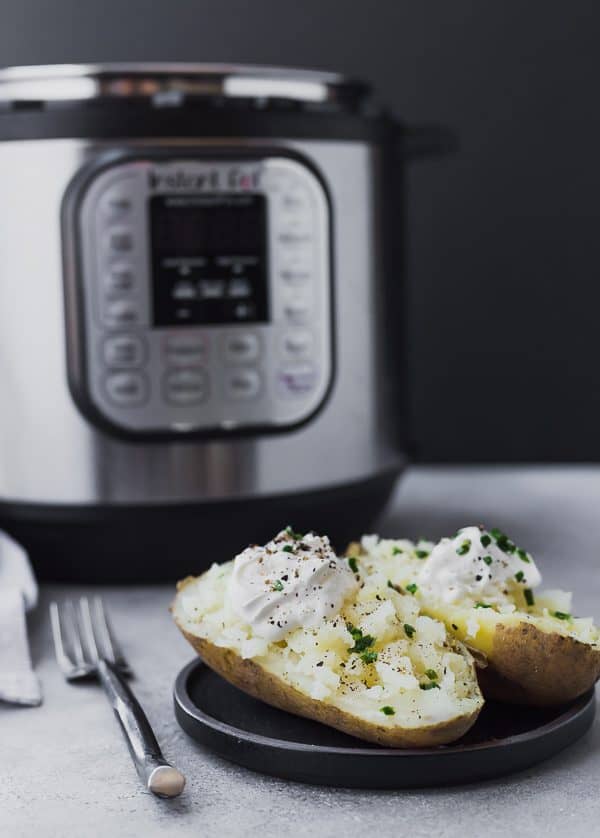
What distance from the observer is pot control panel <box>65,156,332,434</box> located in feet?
3.91

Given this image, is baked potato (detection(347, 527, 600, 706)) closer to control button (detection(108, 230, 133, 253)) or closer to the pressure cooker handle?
control button (detection(108, 230, 133, 253))

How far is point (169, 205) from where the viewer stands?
1193mm

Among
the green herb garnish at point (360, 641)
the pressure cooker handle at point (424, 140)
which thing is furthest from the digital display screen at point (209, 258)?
the green herb garnish at point (360, 641)

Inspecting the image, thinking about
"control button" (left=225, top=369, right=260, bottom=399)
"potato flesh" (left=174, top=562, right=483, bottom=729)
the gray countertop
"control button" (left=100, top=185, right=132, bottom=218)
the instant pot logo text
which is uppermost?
the instant pot logo text

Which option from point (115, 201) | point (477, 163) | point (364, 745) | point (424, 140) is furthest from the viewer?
point (477, 163)

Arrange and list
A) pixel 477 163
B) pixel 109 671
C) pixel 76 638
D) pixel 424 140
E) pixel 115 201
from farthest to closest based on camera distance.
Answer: pixel 477 163 → pixel 424 140 → pixel 115 201 → pixel 76 638 → pixel 109 671

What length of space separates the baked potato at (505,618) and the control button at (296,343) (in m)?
0.38

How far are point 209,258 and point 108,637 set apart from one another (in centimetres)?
37

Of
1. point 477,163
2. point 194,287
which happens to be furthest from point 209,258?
point 477,163

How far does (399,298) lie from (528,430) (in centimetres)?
52

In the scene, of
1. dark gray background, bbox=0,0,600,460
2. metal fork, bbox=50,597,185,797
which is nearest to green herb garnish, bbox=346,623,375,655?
metal fork, bbox=50,597,185,797

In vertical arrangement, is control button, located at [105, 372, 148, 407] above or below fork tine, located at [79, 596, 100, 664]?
above

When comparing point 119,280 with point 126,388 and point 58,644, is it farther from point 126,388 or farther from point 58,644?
point 58,644

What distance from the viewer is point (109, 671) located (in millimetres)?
958
